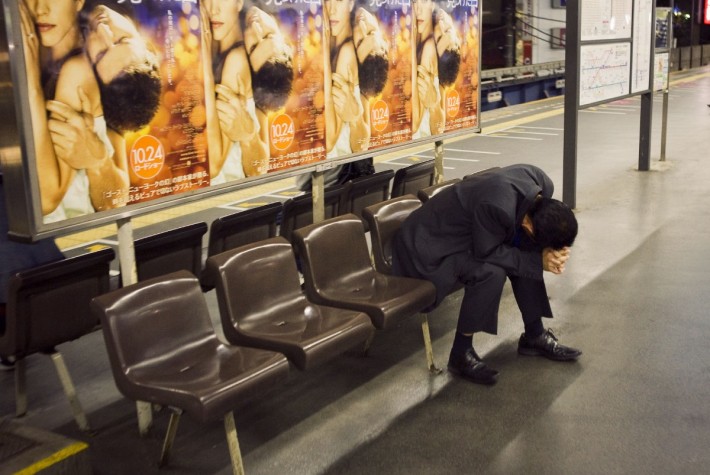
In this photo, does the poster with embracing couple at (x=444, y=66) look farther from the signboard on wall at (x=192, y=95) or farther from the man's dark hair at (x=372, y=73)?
the man's dark hair at (x=372, y=73)

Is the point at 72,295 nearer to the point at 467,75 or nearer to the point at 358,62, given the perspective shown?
the point at 358,62

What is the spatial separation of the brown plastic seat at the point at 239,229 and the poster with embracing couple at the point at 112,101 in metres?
0.35

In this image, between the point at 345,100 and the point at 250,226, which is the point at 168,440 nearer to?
the point at 250,226

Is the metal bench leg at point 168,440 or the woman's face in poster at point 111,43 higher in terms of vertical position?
the woman's face in poster at point 111,43

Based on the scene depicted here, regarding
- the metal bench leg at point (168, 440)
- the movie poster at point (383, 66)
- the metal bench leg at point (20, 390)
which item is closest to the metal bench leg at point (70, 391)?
the metal bench leg at point (20, 390)

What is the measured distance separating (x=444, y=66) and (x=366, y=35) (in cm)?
86

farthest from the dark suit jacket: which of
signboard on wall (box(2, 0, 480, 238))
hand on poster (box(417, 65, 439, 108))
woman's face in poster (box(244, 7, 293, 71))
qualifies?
hand on poster (box(417, 65, 439, 108))

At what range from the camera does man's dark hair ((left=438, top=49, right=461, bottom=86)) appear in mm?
4895

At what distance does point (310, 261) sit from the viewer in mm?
3521

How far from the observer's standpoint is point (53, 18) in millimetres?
2664

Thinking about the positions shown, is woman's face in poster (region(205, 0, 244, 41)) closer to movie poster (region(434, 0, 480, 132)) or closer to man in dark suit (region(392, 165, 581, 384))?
man in dark suit (region(392, 165, 581, 384))

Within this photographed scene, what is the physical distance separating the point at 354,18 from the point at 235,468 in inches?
93.7

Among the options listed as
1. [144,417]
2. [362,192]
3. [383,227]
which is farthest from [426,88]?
[144,417]

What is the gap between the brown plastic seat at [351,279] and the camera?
3365 millimetres
